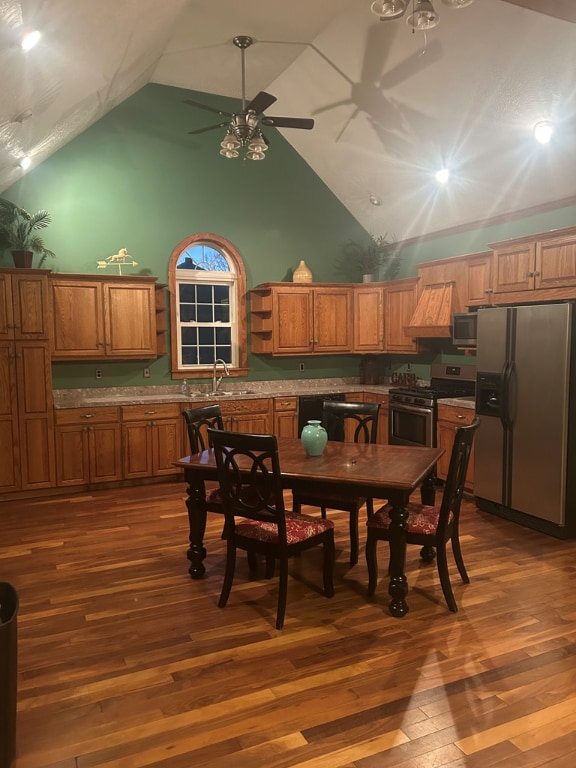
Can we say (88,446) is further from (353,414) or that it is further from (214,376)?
(353,414)

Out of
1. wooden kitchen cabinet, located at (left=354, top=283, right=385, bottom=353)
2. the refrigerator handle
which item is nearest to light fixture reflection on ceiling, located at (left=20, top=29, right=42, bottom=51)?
the refrigerator handle

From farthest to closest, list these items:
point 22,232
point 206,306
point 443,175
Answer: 1. point 206,306
2. point 443,175
3. point 22,232

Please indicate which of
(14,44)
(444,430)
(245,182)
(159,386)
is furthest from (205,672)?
(245,182)

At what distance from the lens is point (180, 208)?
629cm

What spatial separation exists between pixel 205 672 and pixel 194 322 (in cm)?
456

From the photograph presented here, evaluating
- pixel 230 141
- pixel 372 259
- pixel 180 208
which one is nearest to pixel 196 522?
pixel 230 141

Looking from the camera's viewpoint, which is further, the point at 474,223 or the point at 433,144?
the point at 474,223

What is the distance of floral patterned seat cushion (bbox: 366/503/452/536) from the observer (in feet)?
10.3

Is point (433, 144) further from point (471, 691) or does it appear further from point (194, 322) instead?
point (471, 691)

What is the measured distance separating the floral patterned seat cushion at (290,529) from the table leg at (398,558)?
1.30ft

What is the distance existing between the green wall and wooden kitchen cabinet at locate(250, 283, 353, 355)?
0.29 metres

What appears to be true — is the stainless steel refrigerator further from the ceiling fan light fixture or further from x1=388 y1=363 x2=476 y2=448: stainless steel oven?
the ceiling fan light fixture

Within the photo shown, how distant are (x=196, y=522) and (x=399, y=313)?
406cm

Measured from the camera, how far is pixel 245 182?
661 cm
